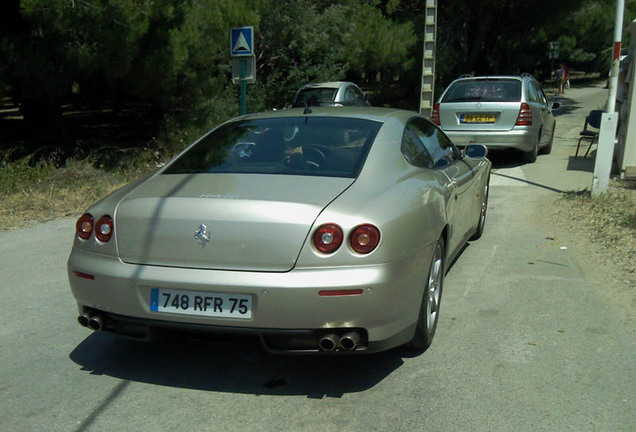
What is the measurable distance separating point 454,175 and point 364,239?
2060mm

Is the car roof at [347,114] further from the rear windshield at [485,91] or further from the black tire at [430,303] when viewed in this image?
the rear windshield at [485,91]

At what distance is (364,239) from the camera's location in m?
3.46

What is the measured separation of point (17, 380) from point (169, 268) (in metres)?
1.21

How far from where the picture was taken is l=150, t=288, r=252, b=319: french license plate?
343cm

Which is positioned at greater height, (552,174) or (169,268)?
(169,268)

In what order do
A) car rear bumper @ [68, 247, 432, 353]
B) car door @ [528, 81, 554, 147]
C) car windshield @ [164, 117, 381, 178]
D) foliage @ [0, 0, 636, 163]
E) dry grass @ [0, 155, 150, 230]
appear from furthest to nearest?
car door @ [528, 81, 554, 147] → foliage @ [0, 0, 636, 163] → dry grass @ [0, 155, 150, 230] → car windshield @ [164, 117, 381, 178] → car rear bumper @ [68, 247, 432, 353]

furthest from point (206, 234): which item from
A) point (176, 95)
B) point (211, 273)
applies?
point (176, 95)

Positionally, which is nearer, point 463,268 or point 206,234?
point 206,234

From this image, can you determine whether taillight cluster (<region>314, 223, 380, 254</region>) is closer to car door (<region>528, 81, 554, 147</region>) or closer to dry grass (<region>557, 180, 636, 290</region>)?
dry grass (<region>557, 180, 636, 290</region>)

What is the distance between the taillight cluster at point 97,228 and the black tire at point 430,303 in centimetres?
185

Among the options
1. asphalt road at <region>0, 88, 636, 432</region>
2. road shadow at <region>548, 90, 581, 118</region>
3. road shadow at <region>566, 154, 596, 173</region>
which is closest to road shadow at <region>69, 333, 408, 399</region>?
asphalt road at <region>0, 88, 636, 432</region>

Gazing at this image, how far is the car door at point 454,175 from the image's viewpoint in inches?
198

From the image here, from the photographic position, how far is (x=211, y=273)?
3477 millimetres

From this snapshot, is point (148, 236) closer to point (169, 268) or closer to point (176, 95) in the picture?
point (169, 268)
